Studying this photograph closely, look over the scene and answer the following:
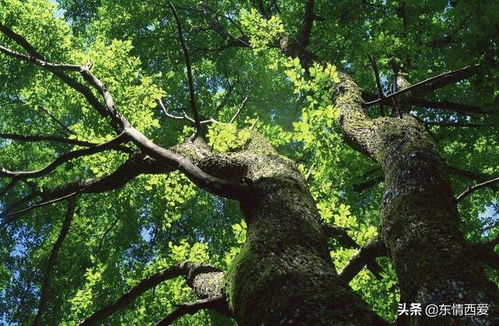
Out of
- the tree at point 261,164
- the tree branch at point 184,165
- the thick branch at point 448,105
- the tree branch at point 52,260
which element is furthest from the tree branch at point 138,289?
the thick branch at point 448,105

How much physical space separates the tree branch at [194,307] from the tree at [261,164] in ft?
0.05

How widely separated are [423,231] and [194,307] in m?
1.82

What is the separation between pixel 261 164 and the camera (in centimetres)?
444

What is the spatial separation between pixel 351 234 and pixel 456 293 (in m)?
3.70

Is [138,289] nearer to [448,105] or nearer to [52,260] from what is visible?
[52,260]

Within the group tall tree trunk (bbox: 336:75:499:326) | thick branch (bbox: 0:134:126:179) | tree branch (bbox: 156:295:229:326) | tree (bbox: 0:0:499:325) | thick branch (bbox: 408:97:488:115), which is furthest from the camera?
thick branch (bbox: 408:97:488:115)

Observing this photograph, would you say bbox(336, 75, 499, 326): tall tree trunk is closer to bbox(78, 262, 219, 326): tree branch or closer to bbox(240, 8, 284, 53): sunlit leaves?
bbox(78, 262, 219, 326): tree branch

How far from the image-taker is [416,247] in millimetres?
2650

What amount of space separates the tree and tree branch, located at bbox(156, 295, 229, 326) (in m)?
0.02

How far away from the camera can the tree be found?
2613 mm

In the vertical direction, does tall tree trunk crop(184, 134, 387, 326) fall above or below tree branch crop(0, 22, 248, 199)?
below

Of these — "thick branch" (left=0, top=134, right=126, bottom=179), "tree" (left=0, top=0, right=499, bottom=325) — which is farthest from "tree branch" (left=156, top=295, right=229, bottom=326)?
"thick branch" (left=0, top=134, right=126, bottom=179)

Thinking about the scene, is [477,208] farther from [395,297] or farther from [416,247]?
[416,247]

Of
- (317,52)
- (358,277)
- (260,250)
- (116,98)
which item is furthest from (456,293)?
(317,52)
